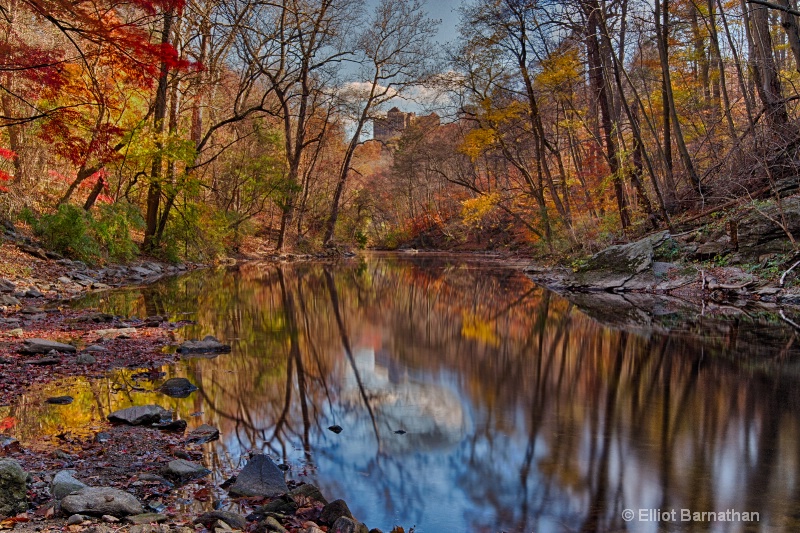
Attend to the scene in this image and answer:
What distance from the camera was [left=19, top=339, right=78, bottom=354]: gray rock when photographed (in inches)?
223

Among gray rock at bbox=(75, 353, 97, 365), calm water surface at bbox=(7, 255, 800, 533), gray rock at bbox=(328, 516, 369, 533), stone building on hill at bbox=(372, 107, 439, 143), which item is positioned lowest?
calm water surface at bbox=(7, 255, 800, 533)

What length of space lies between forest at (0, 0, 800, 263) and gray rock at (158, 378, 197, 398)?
391 cm

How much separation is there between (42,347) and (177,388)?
2098 mm

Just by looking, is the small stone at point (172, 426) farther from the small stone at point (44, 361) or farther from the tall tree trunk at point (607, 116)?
the tall tree trunk at point (607, 116)

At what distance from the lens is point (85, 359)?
547cm

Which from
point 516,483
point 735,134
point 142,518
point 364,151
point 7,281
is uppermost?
point 364,151

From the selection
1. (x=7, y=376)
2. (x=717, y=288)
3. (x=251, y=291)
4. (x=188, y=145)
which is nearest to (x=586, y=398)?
(x=7, y=376)

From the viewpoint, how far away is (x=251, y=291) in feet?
43.5

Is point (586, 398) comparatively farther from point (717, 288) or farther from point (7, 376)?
point (717, 288)

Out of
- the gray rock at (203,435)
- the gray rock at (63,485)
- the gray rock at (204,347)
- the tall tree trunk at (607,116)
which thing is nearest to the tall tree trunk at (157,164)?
the gray rock at (204,347)

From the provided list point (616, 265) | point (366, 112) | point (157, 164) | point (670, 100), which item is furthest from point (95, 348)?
point (366, 112)

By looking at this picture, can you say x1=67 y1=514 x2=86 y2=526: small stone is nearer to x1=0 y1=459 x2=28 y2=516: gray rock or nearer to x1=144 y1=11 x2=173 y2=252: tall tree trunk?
x1=0 y1=459 x2=28 y2=516: gray rock

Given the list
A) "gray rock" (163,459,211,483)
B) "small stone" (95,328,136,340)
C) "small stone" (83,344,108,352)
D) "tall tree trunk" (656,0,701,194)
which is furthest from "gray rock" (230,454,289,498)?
"tall tree trunk" (656,0,701,194)

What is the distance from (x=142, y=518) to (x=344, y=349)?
4770 mm
